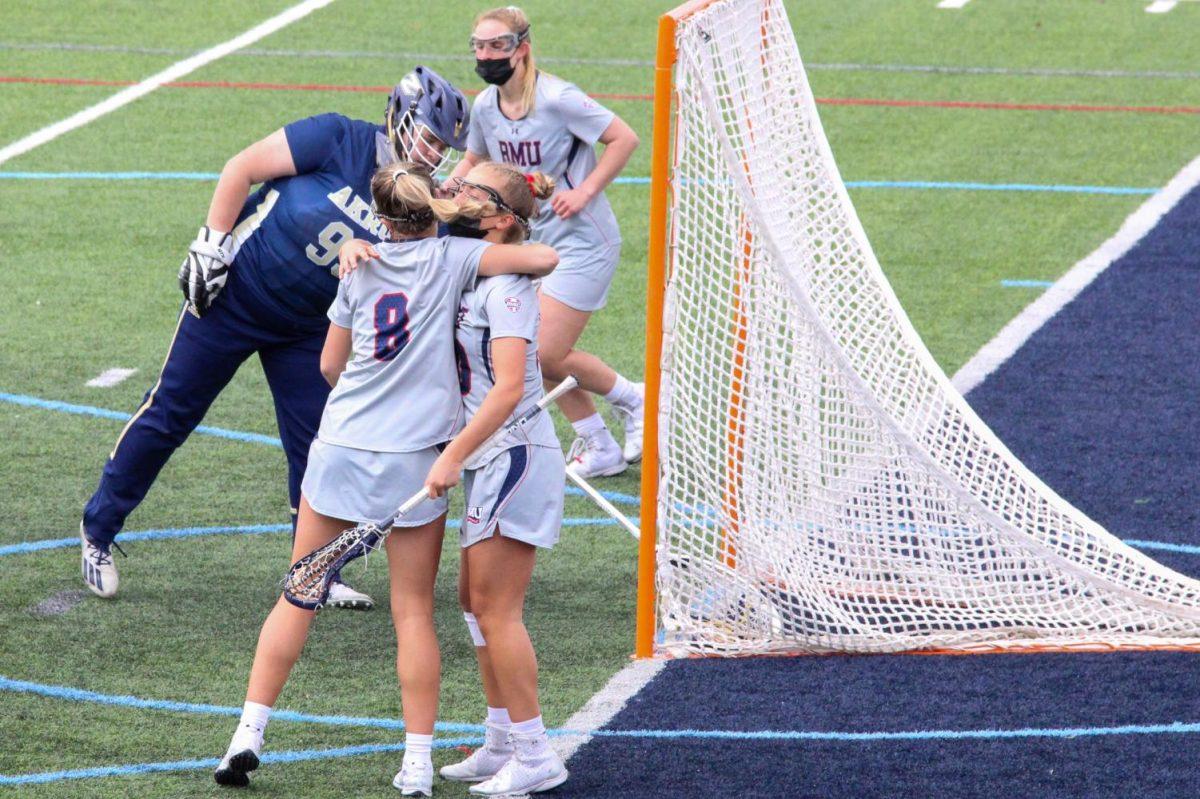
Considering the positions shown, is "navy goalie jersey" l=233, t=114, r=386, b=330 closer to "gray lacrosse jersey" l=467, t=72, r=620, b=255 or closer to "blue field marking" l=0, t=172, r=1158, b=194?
"gray lacrosse jersey" l=467, t=72, r=620, b=255

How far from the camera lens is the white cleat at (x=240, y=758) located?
532cm

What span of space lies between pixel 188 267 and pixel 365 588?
4.46 ft

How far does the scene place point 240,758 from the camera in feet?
17.5

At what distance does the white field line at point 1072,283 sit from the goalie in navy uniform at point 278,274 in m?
3.83

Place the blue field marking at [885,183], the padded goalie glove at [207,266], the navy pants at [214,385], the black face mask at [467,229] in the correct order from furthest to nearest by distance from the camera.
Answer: the blue field marking at [885,183] → the navy pants at [214,385] → the padded goalie glove at [207,266] → the black face mask at [467,229]

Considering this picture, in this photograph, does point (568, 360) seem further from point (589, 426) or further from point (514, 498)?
point (514, 498)

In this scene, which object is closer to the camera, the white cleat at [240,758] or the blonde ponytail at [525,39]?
the white cleat at [240,758]

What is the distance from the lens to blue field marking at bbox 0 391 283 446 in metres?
8.74

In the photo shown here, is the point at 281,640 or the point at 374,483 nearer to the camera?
the point at 374,483

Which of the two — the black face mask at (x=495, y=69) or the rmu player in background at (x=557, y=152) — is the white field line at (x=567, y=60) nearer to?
the rmu player in background at (x=557, y=152)

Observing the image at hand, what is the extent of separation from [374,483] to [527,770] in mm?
890

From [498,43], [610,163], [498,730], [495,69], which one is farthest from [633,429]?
[498,730]

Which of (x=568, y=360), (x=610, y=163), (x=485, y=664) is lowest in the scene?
(x=485, y=664)

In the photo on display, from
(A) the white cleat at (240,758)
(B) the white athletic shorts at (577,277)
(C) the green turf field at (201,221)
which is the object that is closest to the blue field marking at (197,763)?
(C) the green turf field at (201,221)
